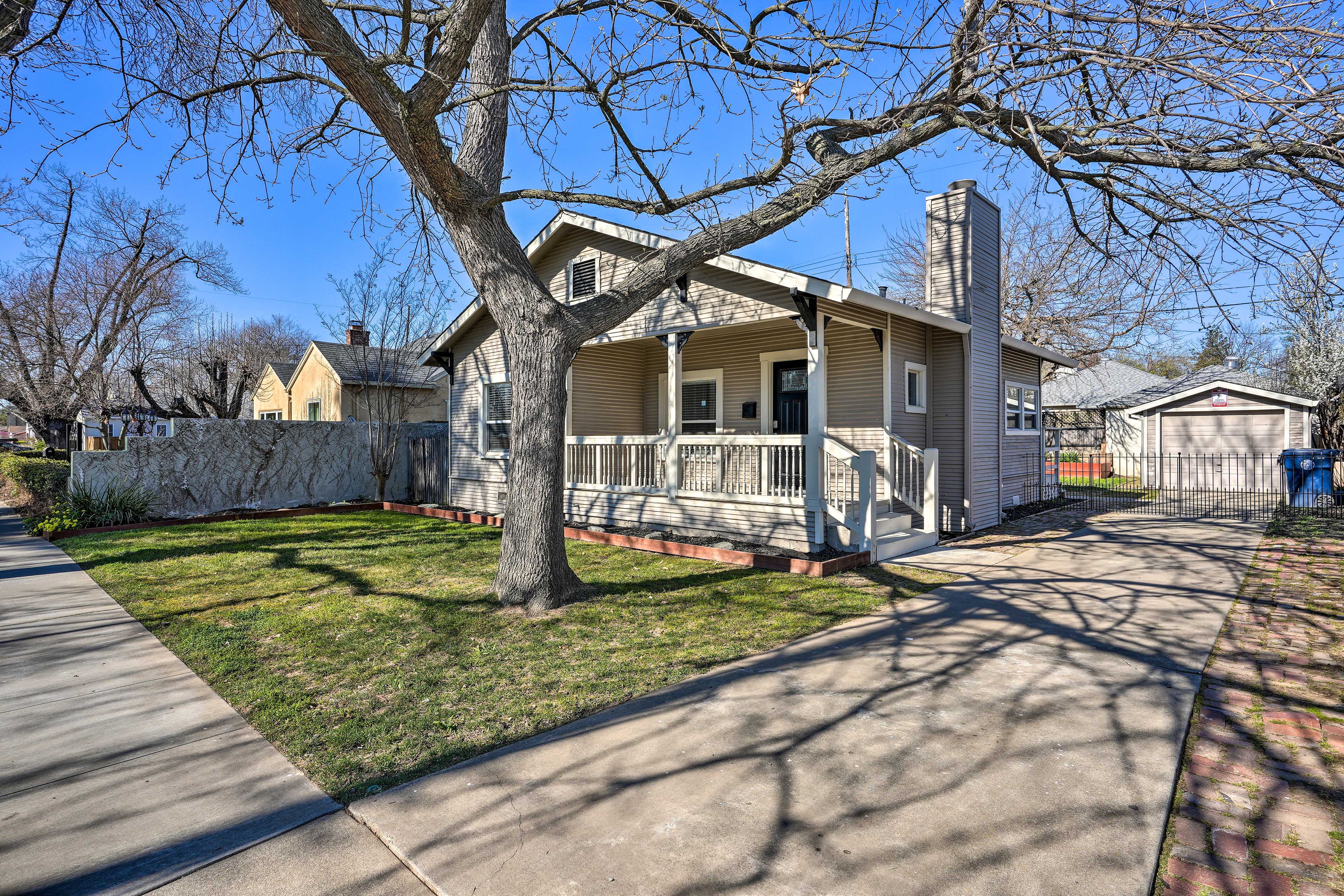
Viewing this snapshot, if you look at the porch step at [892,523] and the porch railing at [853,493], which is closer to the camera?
the porch railing at [853,493]

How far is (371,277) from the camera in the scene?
55.4ft

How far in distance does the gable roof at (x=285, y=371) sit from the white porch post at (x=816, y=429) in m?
25.9

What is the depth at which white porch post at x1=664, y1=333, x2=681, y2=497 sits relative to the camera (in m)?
10.1

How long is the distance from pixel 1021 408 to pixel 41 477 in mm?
19111

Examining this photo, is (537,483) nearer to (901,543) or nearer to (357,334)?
(901,543)

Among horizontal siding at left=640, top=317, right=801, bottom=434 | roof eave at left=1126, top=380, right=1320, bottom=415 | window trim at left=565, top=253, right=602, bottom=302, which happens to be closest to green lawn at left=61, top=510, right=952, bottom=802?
horizontal siding at left=640, top=317, right=801, bottom=434

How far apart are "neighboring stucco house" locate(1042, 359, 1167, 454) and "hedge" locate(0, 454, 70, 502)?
27.1 metres

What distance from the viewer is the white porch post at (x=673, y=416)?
1009 cm

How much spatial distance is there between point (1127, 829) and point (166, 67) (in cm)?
926

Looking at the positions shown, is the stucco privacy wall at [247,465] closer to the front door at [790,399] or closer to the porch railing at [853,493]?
the front door at [790,399]

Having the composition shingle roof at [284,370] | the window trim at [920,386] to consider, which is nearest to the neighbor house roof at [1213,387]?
the window trim at [920,386]

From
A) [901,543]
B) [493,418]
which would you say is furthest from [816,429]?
[493,418]

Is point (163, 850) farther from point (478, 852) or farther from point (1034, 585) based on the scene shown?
point (1034, 585)

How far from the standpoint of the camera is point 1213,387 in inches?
763
